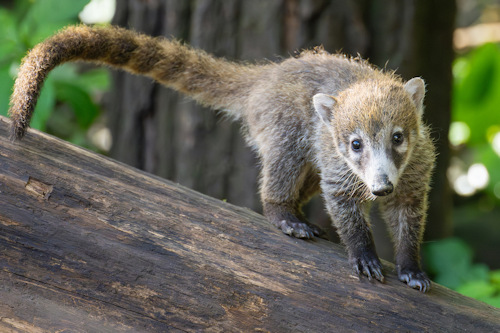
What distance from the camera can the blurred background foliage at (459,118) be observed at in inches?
193

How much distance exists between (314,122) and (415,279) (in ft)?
4.89

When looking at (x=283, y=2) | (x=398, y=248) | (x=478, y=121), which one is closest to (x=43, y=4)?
(x=283, y=2)

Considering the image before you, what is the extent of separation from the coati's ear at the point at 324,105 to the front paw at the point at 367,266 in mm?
1085

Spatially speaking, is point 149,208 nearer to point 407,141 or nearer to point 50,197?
point 50,197

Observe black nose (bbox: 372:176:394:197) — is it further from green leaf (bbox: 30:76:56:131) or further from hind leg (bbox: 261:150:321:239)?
green leaf (bbox: 30:76:56:131)

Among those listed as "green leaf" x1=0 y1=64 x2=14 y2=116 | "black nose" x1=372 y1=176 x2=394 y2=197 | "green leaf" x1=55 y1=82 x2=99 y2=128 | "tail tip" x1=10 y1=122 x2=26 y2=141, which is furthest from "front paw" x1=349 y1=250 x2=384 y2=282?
"green leaf" x1=55 y1=82 x2=99 y2=128

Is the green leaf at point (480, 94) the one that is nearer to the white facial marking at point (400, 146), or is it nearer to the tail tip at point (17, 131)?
the white facial marking at point (400, 146)

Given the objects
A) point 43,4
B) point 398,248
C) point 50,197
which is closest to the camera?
point 50,197

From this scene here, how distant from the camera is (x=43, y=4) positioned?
16.0 feet

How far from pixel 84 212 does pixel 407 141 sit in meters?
2.28

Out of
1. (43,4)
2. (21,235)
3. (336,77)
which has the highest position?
(336,77)

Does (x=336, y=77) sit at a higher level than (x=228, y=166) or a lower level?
higher

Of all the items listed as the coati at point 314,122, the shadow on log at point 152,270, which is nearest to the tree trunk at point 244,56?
the coati at point 314,122

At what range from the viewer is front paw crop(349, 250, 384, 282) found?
369 cm
